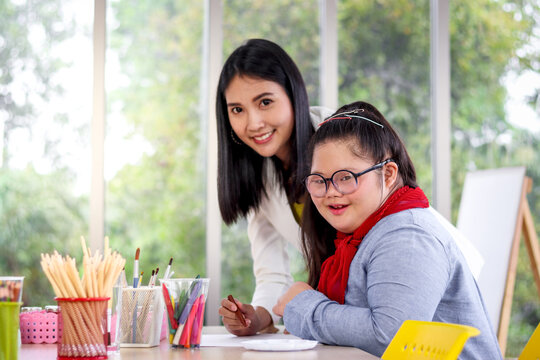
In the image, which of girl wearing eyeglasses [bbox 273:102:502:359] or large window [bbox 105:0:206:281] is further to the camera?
large window [bbox 105:0:206:281]

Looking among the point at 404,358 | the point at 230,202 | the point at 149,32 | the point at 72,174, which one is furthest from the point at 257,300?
the point at 149,32

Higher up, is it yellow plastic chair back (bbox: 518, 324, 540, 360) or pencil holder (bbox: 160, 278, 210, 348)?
pencil holder (bbox: 160, 278, 210, 348)

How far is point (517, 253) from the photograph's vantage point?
3221mm

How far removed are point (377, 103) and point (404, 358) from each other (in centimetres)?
299

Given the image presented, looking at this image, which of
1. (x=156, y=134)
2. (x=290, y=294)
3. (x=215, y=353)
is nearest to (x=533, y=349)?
(x=290, y=294)

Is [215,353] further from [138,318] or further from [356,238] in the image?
[356,238]

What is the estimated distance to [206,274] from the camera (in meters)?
3.69

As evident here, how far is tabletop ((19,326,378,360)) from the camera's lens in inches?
49.0

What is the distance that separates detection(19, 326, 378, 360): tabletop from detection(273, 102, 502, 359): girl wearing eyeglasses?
73 mm

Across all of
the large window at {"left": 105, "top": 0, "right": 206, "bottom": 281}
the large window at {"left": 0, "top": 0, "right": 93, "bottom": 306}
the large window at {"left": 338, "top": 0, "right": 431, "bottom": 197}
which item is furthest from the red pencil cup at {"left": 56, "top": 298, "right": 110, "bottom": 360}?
the large window at {"left": 338, "top": 0, "right": 431, "bottom": 197}

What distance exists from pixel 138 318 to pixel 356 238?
1.76 ft

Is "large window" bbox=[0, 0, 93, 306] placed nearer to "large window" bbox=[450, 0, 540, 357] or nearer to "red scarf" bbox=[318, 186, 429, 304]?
"large window" bbox=[450, 0, 540, 357]

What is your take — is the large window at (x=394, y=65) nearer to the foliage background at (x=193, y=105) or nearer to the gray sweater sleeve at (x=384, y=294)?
the foliage background at (x=193, y=105)

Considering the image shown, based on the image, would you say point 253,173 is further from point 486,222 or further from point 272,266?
point 486,222
